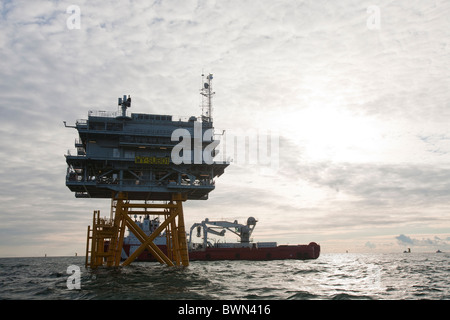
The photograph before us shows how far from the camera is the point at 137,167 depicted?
120 ft

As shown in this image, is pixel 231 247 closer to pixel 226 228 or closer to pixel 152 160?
pixel 226 228

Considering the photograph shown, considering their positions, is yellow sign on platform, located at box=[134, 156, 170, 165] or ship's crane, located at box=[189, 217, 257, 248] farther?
ship's crane, located at box=[189, 217, 257, 248]

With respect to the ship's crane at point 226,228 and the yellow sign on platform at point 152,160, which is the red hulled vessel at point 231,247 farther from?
the yellow sign on platform at point 152,160

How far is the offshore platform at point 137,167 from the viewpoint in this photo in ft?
115

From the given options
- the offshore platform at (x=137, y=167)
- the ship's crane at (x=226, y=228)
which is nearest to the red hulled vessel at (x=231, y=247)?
the ship's crane at (x=226, y=228)

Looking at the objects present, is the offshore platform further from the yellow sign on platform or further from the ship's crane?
the ship's crane

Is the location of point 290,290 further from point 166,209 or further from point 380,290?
point 166,209

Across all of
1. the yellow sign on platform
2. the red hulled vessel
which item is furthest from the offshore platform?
the red hulled vessel

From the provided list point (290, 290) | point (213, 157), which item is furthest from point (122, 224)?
point (290, 290)

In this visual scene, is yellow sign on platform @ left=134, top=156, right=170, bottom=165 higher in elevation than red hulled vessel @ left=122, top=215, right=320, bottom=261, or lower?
higher

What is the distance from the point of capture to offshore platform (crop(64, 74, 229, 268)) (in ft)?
115

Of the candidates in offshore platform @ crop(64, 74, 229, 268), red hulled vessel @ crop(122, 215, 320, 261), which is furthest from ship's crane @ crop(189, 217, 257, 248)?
offshore platform @ crop(64, 74, 229, 268)

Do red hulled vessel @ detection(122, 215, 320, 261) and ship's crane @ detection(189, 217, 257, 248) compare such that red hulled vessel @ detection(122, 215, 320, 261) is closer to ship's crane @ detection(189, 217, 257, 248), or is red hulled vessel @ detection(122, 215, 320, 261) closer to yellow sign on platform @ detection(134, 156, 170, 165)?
ship's crane @ detection(189, 217, 257, 248)
